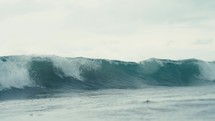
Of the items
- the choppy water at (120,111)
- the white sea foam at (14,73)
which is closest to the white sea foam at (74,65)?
the white sea foam at (14,73)

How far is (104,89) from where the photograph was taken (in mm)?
34219

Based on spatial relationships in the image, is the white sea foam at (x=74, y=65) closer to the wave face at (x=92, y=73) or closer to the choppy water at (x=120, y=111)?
the wave face at (x=92, y=73)

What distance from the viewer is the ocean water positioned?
17.6 metres

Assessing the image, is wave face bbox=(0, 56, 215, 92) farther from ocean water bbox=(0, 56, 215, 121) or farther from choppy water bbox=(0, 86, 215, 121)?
choppy water bbox=(0, 86, 215, 121)

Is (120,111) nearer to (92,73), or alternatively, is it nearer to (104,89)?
(104,89)

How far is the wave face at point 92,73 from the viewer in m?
34.9

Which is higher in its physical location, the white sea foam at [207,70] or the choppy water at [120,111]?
the white sea foam at [207,70]

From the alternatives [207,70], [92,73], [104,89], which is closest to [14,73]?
[104,89]

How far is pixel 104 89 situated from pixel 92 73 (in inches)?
231

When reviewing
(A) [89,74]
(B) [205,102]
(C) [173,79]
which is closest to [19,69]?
(A) [89,74]

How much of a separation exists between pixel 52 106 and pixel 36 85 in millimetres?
12750

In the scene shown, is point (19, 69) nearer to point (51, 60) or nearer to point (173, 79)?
point (51, 60)

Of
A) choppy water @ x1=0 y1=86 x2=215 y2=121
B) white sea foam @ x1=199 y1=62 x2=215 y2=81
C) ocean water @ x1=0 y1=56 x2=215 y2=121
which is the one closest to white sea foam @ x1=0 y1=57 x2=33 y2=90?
ocean water @ x1=0 y1=56 x2=215 y2=121

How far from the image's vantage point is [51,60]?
40.6 meters
